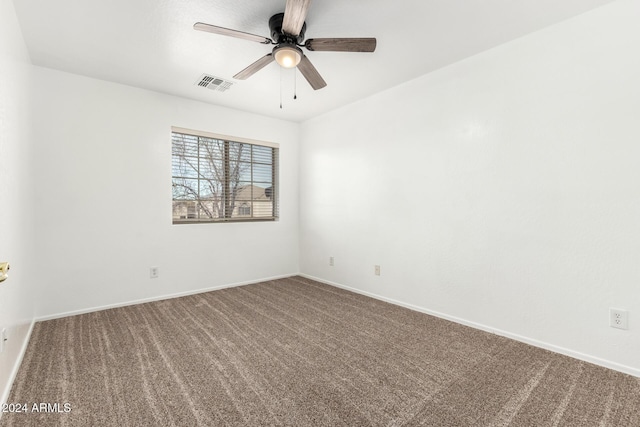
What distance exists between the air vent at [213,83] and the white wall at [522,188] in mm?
1712

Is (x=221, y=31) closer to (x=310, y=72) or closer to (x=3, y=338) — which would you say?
(x=310, y=72)

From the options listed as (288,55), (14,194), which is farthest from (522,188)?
(14,194)

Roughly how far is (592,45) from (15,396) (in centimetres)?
440

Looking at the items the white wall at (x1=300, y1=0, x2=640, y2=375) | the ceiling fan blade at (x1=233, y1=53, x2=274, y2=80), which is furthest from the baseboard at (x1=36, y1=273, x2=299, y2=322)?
the ceiling fan blade at (x1=233, y1=53, x2=274, y2=80)

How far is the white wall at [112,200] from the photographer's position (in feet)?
9.96

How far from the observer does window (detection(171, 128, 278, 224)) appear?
389 cm

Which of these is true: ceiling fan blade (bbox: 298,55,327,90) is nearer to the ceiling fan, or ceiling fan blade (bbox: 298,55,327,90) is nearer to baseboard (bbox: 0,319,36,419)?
the ceiling fan

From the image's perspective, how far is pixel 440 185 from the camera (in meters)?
3.11

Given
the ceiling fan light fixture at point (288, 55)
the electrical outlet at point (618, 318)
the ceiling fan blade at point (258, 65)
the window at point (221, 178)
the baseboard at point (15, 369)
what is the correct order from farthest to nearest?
the window at point (221, 178), the ceiling fan blade at point (258, 65), the ceiling fan light fixture at point (288, 55), the electrical outlet at point (618, 318), the baseboard at point (15, 369)

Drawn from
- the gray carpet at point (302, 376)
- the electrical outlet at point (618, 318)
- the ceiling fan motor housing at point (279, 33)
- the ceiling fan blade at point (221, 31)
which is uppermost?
the ceiling fan motor housing at point (279, 33)

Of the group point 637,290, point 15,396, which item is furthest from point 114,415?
point 637,290

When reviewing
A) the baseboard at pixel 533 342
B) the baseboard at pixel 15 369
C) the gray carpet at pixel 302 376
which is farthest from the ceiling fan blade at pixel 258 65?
the baseboard at pixel 533 342

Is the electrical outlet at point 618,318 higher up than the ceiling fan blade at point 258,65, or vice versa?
the ceiling fan blade at point 258,65

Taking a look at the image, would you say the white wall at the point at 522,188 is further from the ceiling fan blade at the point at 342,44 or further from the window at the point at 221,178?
the window at the point at 221,178
